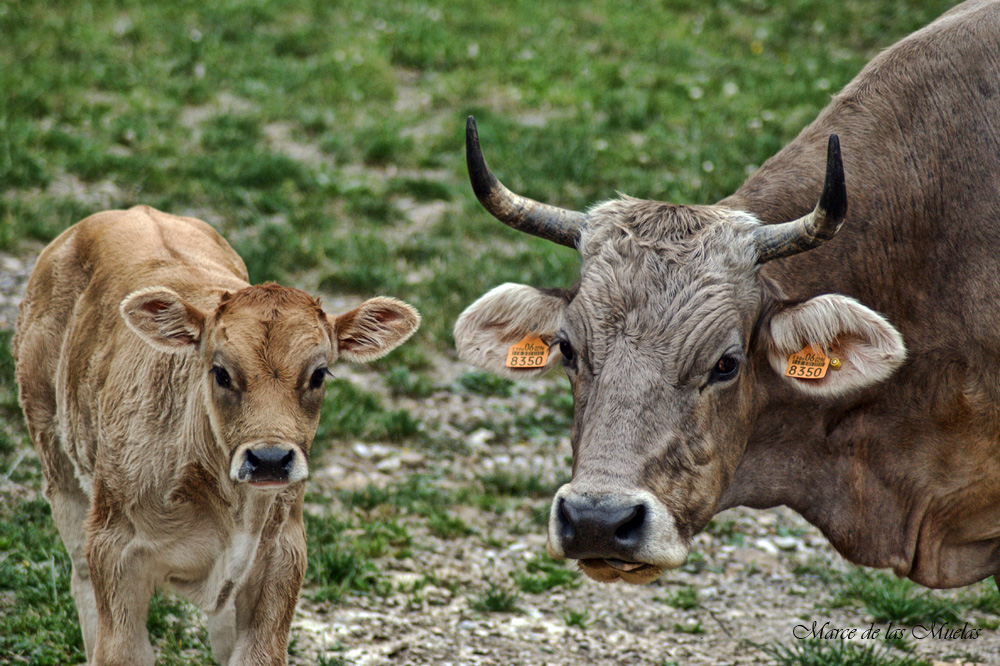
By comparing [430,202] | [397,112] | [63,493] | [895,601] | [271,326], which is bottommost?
[895,601]

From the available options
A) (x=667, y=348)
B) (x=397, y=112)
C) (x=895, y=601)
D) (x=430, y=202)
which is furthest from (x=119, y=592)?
(x=397, y=112)

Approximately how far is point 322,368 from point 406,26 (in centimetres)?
914

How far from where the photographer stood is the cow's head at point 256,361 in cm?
450

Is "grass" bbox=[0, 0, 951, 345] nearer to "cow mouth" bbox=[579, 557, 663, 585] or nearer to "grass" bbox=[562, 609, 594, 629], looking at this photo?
"grass" bbox=[562, 609, 594, 629]

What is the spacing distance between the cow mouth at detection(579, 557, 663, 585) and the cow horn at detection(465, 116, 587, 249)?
5.07ft

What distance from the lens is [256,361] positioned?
15.4 ft

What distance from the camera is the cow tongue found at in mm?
4434

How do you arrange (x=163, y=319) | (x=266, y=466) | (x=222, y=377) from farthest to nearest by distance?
1. (x=163, y=319)
2. (x=222, y=377)
3. (x=266, y=466)

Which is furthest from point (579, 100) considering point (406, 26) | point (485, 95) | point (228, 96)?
point (228, 96)

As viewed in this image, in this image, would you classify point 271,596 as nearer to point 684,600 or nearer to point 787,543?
point 684,600

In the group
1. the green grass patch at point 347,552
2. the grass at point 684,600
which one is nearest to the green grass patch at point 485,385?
the green grass patch at point 347,552

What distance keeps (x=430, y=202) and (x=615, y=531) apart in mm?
6688

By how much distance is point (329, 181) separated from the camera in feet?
34.5

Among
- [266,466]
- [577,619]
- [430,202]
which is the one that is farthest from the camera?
[430,202]
